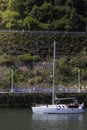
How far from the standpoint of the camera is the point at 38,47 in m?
81.1

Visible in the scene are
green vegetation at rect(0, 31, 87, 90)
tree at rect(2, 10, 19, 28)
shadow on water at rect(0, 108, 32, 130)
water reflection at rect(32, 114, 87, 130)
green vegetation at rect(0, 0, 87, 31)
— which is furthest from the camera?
tree at rect(2, 10, 19, 28)

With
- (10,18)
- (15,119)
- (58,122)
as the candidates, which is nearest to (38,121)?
(58,122)

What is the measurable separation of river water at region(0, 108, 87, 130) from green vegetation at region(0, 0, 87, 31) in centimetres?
2489

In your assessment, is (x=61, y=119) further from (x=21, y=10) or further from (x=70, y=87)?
(x=21, y=10)

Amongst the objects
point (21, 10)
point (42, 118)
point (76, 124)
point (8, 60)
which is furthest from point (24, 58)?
point (76, 124)

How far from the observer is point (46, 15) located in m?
87.4

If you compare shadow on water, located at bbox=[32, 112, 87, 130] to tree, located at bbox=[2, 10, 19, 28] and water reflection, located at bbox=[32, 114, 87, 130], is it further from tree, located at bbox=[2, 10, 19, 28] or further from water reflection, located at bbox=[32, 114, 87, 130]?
tree, located at bbox=[2, 10, 19, 28]

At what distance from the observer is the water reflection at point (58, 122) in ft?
166

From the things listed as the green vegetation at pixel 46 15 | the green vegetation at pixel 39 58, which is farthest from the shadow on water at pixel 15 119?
the green vegetation at pixel 46 15

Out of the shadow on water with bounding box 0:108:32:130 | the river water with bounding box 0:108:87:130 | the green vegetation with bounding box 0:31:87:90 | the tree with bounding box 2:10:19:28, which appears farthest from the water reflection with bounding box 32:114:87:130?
the tree with bounding box 2:10:19:28

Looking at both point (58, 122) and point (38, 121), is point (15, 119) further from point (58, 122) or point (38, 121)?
point (58, 122)

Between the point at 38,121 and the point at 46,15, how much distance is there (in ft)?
117

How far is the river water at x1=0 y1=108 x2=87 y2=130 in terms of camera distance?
50.5 metres

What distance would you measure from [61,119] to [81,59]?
22.9 m
